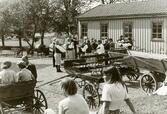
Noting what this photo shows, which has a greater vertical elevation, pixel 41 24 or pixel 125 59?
pixel 41 24

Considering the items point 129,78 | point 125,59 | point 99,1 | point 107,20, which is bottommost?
point 129,78

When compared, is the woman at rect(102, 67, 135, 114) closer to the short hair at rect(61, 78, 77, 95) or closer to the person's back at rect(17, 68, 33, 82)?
the short hair at rect(61, 78, 77, 95)

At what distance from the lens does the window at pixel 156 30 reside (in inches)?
865

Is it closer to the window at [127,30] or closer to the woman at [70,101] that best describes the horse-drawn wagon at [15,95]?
the woman at [70,101]

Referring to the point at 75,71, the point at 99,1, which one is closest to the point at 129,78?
the point at 75,71

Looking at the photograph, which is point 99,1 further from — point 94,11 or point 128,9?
point 128,9

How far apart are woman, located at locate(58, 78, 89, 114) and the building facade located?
57.6 feet

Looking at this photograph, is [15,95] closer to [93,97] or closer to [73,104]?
[93,97]

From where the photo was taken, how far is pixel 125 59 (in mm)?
12023

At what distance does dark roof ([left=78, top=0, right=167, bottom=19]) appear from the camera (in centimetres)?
2266

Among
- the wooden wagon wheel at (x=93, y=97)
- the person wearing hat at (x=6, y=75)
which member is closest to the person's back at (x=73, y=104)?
the person wearing hat at (x=6, y=75)

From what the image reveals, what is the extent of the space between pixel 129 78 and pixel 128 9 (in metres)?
12.4

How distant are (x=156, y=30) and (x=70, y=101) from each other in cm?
1838

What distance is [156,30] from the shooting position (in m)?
22.2
